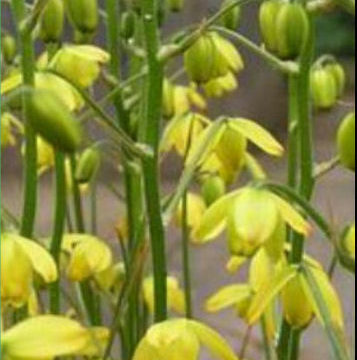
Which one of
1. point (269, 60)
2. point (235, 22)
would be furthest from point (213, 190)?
point (269, 60)

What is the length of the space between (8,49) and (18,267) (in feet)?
1.81

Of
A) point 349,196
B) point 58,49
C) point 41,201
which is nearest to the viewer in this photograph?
point 58,49

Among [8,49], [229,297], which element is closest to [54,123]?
[229,297]

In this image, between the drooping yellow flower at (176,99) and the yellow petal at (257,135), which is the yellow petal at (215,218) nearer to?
the yellow petal at (257,135)

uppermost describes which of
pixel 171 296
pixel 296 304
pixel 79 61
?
pixel 79 61

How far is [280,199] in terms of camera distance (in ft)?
2.74

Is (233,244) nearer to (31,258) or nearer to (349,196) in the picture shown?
(31,258)

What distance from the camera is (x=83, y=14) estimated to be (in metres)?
0.90

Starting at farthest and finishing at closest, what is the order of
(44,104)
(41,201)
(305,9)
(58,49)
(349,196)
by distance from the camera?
1. (349,196)
2. (41,201)
3. (58,49)
4. (305,9)
5. (44,104)

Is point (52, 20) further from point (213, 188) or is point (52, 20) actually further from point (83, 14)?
point (213, 188)

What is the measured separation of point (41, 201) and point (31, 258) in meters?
2.66

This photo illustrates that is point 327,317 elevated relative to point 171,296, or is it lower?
elevated

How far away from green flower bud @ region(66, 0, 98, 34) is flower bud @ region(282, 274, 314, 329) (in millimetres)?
220

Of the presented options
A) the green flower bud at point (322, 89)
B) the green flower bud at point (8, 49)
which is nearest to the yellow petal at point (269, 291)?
the green flower bud at point (322, 89)
